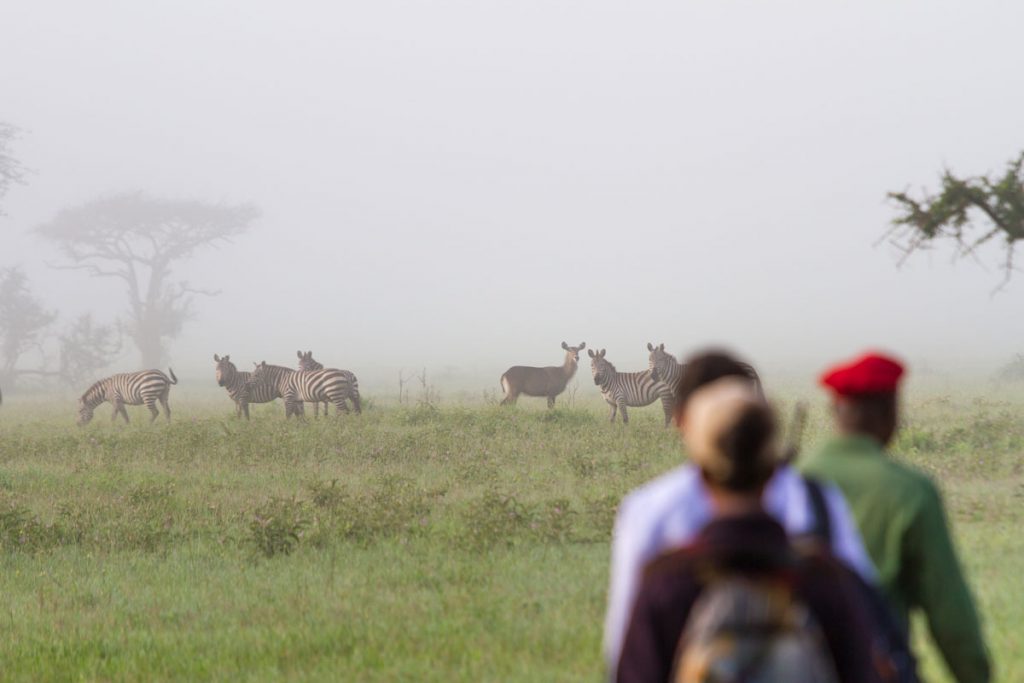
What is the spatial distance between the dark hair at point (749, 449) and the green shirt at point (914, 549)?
0.88 meters

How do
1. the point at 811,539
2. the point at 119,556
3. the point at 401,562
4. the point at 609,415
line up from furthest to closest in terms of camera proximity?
1. the point at 609,415
2. the point at 119,556
3. the point at 401,562
4. the point at 811,539

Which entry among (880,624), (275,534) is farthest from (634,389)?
(880,624)

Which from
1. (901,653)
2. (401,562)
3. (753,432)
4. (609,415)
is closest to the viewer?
(753,432)

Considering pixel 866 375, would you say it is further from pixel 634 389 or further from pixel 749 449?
pixel 634 389

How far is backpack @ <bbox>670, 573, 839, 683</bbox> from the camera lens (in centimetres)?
222

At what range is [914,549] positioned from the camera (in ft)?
9.86

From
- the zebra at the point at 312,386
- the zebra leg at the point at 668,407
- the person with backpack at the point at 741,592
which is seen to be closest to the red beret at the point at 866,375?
the person with backpack at the point at 741,592

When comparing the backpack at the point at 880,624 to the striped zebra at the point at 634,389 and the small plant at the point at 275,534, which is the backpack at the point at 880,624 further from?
the striped zebra at the point at 634,389

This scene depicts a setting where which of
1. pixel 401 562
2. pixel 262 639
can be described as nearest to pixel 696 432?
pixel 262 639

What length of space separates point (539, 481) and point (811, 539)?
10793 mm

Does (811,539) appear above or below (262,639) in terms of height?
above

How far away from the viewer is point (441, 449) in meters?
16.4

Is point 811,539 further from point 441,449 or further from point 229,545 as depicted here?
point 441,449

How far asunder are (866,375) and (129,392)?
88.9 feet
